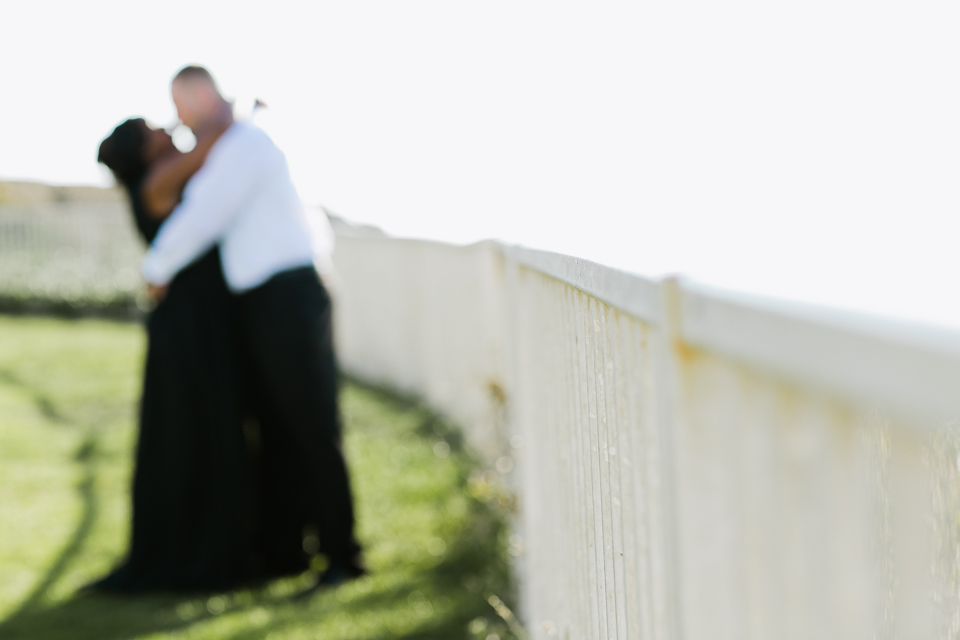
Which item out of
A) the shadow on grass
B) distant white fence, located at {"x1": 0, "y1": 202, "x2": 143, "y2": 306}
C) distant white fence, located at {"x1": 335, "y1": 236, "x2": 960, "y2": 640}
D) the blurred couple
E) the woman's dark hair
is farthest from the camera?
distant white fence, located at {"x1": 0, "y1": 202, "x2": 143, "y2": 306}

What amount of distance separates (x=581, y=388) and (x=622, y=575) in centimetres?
36

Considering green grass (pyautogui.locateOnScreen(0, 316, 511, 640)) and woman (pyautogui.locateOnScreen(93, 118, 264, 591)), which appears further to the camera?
woman (pyautogui.locateOnScreen(93, 118, 264, 591))

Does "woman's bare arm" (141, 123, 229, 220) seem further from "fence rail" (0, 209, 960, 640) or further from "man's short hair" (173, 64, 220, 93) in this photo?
"fence rail" (0, 209, 960, 640)

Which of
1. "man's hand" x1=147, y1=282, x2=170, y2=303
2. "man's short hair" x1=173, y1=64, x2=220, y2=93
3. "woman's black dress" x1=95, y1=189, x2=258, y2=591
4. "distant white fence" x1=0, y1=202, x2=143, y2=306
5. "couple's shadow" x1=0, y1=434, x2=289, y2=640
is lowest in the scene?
"distant white fence" x1=0, y1=202, x2=143, y2=306

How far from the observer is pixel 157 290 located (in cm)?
422

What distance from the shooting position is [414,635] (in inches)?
134

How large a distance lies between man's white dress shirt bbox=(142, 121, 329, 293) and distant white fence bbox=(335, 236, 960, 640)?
226 cm

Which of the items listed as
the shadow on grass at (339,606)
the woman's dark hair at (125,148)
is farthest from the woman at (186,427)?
the shadow on grass at (339,606)

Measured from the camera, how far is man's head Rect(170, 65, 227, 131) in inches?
160

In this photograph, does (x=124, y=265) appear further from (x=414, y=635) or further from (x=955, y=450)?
(x=955, y=450)

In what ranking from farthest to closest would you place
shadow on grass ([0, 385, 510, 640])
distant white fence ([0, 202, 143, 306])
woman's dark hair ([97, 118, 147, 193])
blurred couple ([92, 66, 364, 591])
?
distant white fence ([0, 202, 143, 306]) → woman's dark hair ([97, 118, 147, 193]) → blurred couple ([92, 66, 364, 591]) → shadow on grass ([0, 385, 510, 640])

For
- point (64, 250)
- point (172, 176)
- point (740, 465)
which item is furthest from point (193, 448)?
point (64, 250)

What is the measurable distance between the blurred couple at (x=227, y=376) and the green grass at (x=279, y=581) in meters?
0.22

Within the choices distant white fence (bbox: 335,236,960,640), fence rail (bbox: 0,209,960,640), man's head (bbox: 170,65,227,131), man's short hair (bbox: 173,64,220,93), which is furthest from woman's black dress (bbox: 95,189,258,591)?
distant white fence (bbox: 335,236,960,640)
